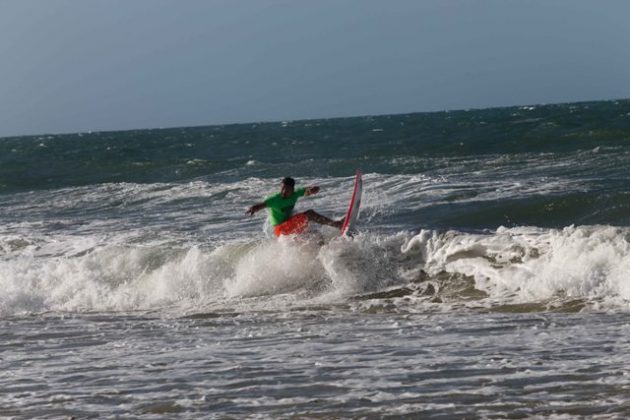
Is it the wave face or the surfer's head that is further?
the surfer's head

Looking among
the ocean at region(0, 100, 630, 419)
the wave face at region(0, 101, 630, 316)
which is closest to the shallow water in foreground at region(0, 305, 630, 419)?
the ocean at region(0, 100, 630, 419)

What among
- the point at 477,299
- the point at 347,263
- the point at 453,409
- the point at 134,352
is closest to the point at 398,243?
the point at 347,263

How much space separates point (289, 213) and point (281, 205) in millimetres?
213

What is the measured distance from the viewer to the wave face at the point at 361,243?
1236cm

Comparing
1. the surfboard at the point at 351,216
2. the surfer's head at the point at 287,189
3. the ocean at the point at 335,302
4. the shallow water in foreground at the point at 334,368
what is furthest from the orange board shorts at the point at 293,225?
the shallow water in foreground at the point at 334,368

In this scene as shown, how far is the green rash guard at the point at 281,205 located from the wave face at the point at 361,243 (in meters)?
0.40

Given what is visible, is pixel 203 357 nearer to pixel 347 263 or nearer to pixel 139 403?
pixel 139 403

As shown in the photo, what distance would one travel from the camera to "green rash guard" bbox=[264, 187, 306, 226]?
1394 cm

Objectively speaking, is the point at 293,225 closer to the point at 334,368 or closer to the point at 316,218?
the point at 316,218

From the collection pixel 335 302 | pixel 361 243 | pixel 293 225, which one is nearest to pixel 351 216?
pixel 361 243

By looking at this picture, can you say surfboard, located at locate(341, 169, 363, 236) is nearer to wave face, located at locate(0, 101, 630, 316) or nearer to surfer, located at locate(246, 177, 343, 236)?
surfer, located at locate(246, 177, 343, 236)

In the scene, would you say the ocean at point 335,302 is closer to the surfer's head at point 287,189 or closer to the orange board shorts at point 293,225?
the orange board shorts at point 293,225

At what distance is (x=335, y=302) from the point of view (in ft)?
41.4

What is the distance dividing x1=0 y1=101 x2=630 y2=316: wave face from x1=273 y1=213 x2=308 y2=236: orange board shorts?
17 centimetres
